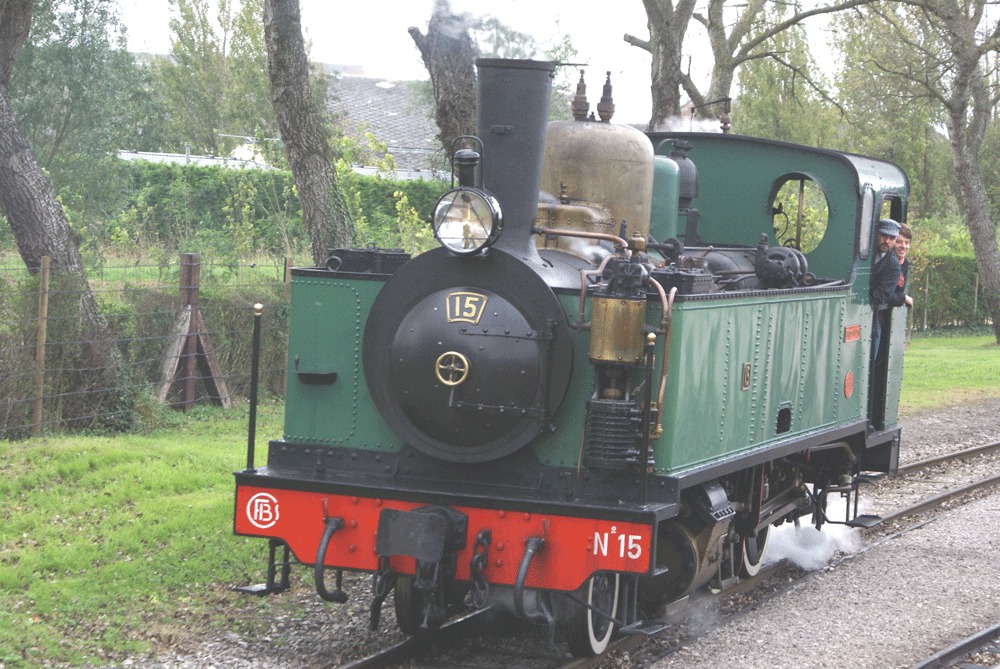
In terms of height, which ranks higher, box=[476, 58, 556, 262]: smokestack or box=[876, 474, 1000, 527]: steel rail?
box=[476, 58, 556, 262]: smokestack

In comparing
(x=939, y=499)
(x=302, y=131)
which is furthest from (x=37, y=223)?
(x=939, y=499)

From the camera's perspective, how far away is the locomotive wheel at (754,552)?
24.7 feet

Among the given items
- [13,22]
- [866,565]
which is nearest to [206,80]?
[13,22]

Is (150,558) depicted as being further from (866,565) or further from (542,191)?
(866,565)

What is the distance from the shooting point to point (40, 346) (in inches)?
372

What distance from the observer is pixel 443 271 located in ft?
18.2

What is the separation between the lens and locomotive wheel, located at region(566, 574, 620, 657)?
18.5ft

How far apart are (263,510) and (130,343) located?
5.70m

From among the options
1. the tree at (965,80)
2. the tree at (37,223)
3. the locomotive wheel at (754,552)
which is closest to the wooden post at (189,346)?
the tree at (37,223)

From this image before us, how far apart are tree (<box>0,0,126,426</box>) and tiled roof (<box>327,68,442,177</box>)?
24.0 meters

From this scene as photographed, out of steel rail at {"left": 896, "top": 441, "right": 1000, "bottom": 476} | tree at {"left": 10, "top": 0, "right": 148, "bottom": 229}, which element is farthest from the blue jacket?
tree at {"left": 10, "top": 0, "right": 148, "bottom": 229}

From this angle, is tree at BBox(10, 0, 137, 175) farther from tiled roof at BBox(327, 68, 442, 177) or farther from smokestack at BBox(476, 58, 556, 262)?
smokestack at BBox(476, 58, 556, 262)

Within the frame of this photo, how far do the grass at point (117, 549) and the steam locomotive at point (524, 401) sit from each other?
91 centimetres

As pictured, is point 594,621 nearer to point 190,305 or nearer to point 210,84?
point 190,305
